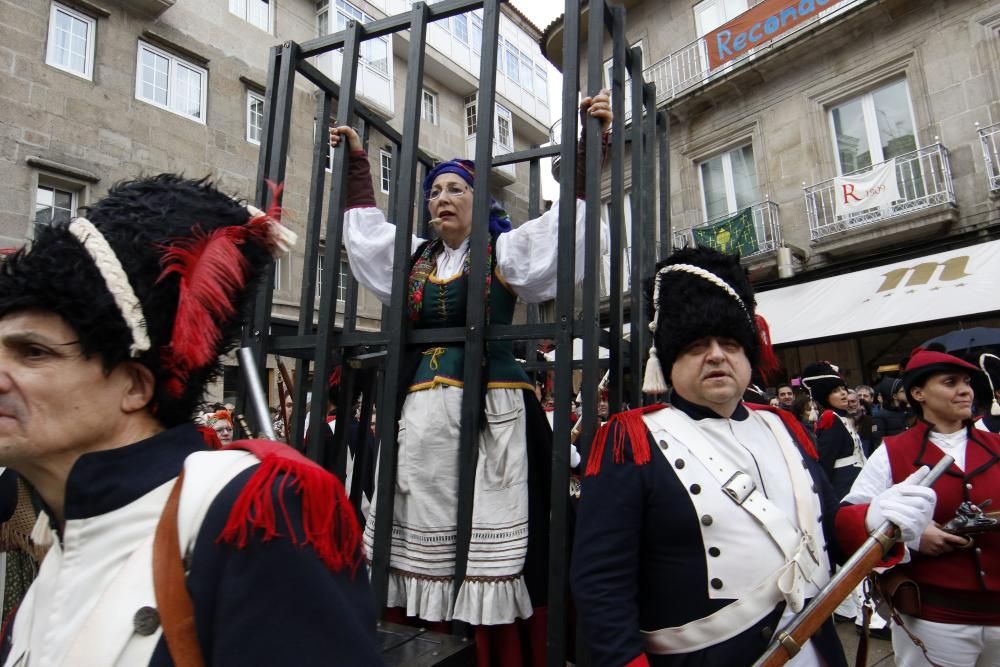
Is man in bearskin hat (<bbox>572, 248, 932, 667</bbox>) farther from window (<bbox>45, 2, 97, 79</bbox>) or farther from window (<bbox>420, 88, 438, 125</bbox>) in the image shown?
window (<bbox>420, 88, 438, 125</bbox>)

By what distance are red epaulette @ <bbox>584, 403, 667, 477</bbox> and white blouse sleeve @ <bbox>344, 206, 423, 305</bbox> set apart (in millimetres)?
1100

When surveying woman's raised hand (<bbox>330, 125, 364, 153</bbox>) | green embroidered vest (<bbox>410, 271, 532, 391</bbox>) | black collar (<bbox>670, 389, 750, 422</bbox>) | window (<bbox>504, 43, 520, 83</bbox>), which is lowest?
black collar (<bbox>670, 389, 750, 422</bbox>)

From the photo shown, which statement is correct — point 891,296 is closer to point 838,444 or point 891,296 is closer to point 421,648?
point 838,444

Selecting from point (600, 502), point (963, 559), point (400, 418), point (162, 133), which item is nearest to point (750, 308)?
point (600, 502)

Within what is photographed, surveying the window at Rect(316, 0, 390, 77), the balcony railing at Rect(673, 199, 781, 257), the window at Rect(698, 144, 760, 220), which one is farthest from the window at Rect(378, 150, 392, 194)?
the balcony railing at Rect(673, 199, 781, 257)

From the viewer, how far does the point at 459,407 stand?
2.18 metres

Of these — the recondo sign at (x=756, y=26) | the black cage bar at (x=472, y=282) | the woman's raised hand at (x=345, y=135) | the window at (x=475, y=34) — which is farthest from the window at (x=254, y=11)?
the woman's raised hand at (x=345, y=135)

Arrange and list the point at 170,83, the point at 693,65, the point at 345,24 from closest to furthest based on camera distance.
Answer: the point at 170,83 < the point at 693,65 < the point at 345,24

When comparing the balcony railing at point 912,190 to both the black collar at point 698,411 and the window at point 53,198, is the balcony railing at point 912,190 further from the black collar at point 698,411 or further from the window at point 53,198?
the window at point 53,198

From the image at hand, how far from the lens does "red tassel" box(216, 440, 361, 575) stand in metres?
0.82

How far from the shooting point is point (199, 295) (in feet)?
3.44

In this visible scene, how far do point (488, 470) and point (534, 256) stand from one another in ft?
2.55

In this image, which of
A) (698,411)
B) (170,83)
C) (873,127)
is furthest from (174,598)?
(170,83)

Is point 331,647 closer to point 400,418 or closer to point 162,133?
point 400,418
